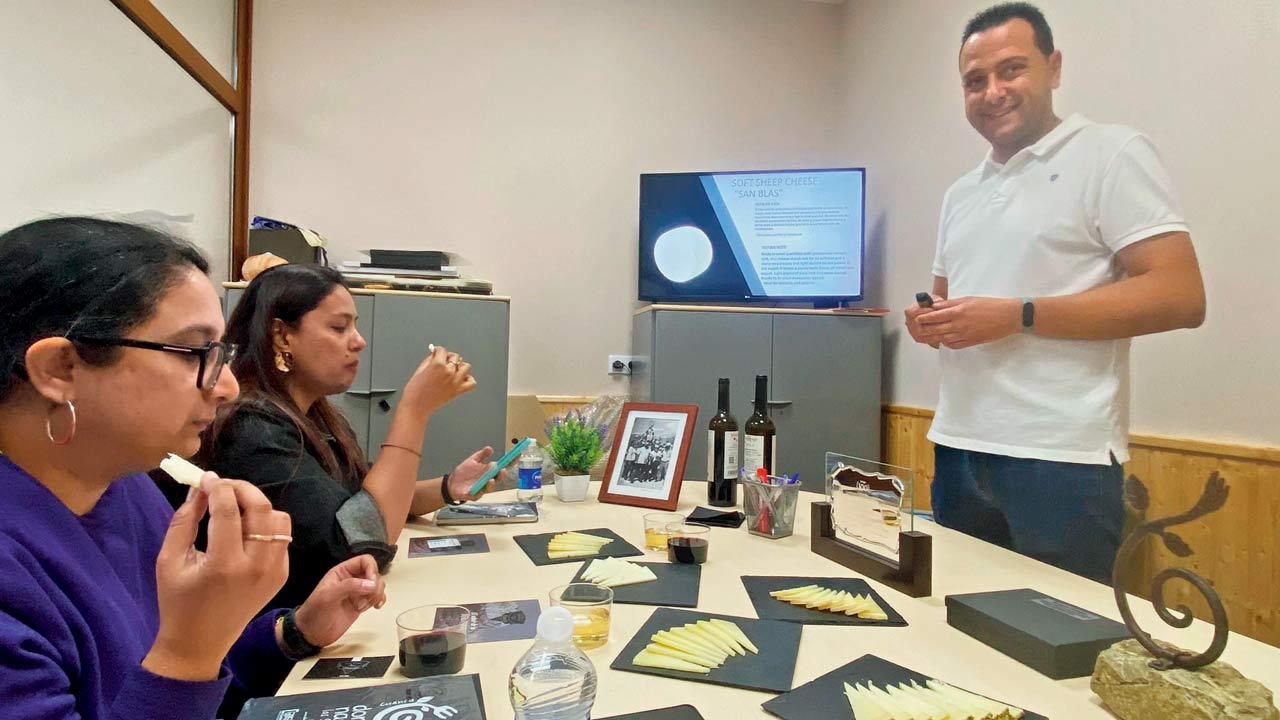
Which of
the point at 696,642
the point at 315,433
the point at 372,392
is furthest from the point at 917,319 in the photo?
the point at 372,392

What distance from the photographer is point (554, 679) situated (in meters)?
0.69

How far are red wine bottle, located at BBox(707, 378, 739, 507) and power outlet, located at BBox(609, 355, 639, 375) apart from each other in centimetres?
176

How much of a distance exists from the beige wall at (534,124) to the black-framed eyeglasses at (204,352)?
2645mm

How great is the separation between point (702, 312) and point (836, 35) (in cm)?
189

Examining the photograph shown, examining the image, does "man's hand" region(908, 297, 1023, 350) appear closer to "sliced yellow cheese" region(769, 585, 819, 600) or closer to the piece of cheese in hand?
"sliced yellow cheese" region(769, 585, 819, 600)

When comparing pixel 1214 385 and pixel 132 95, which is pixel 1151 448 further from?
pixel 132 95

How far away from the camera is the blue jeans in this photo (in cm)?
148

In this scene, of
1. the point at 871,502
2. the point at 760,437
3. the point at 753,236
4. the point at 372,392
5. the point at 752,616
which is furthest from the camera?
the point at 753,236

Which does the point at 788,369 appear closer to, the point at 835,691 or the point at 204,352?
the point at 835,691

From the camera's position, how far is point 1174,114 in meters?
1.79

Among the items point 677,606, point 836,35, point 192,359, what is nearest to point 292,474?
point 192,359

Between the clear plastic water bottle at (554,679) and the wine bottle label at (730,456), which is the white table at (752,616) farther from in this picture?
the wine bottle label at (730,456)

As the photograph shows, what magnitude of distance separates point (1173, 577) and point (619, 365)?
2858mm

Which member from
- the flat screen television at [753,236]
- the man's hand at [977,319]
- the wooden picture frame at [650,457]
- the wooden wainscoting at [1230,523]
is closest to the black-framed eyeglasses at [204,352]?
the wooden picture frame at [650,457]
